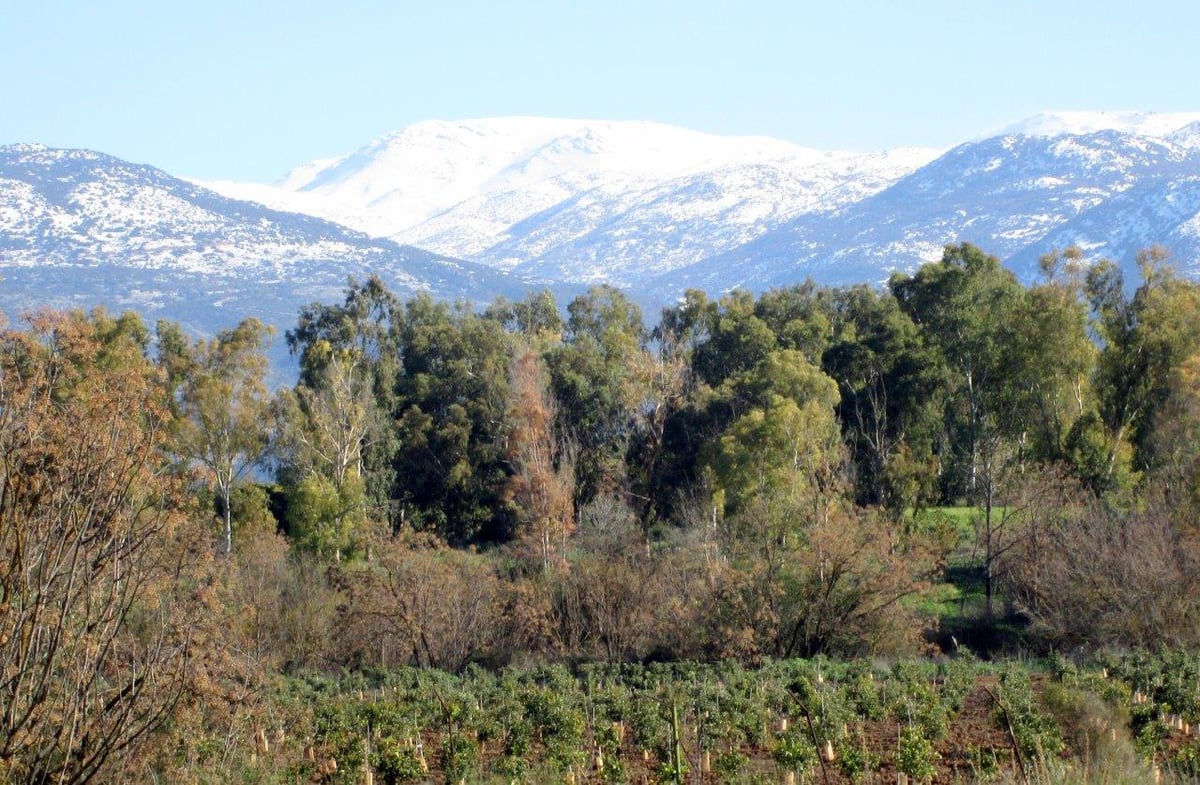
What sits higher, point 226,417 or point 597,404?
point 226,417

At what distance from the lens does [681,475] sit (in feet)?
149

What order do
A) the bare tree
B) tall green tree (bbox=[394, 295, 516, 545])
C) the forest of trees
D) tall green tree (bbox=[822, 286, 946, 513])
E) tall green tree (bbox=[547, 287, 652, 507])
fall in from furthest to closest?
tall green tree (bbox=[547, 287, 652, 507]) → tall green tree (bbox=[394, 295, 516, 545]) → tall green tree (bbox=[822, 286, 946, 513]) → the forest of trees → the bare tree

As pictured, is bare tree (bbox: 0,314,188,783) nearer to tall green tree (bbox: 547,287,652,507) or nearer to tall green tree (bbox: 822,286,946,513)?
tall green tree (bbox: 822,286,946,513)

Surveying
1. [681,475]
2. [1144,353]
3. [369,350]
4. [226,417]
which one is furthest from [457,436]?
[1144,353]

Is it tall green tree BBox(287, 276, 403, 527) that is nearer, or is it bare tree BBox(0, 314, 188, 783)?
bare tree BBox(0, 314, 188, 783)

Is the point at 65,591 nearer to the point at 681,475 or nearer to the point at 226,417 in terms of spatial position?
the point at 226,417

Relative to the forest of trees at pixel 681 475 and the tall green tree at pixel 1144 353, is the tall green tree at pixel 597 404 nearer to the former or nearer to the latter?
the forest of trees at pixel 681 475

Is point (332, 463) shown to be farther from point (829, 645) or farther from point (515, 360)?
point (829, 645)

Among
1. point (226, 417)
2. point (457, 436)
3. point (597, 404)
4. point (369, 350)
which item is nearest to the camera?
point (226, 417)

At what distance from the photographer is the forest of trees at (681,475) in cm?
2844

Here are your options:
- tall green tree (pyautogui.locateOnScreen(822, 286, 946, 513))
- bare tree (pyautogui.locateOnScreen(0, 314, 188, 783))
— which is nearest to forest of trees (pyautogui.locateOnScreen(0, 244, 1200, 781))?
tall green tree (pyautogui.locateOnScreen(822, 286, 946, 513))

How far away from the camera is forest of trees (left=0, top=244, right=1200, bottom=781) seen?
28438mm

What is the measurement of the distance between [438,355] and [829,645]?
25.2 metres

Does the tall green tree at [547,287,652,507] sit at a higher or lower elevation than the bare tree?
lower
